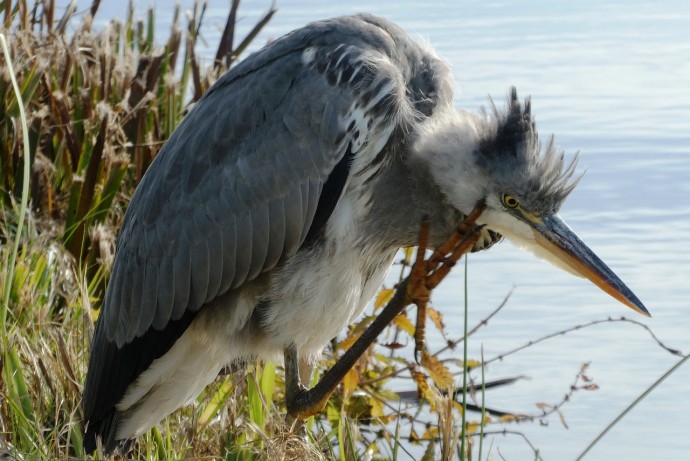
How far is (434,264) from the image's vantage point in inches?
169

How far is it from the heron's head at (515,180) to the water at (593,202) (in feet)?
1.56

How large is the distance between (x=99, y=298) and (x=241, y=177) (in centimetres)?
148

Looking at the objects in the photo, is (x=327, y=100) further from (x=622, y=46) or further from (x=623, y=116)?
(x=622, y=46)

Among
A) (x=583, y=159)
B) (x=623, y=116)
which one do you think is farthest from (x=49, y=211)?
(x=623, y=116)

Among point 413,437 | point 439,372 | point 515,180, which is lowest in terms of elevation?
point 413,437

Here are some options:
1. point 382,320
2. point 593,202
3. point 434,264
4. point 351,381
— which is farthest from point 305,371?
point 593,202

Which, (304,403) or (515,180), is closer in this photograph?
(515,180)

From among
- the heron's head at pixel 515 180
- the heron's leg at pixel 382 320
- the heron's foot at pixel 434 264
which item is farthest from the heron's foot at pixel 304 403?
the heron's head at pixel 515 180

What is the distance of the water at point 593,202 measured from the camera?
19.1 feet

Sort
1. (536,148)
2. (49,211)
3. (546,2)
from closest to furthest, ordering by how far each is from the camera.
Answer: (536,148), (49,211), (546,2)

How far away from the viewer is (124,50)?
757 centimetres

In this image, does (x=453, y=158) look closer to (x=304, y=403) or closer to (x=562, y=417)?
(x=304, y=403)

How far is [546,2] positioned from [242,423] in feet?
26.4

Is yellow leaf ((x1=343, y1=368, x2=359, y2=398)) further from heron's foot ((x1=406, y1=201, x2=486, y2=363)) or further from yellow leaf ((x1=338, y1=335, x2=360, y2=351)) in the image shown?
heron's foot ((x1=406, y1=201, x2=486, y2=363))
